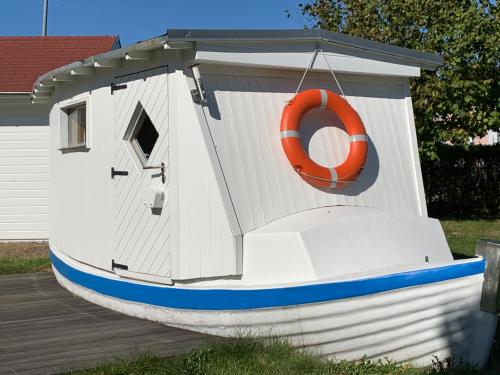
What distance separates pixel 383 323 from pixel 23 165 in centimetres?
959

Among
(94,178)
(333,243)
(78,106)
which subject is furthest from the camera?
(78,106)

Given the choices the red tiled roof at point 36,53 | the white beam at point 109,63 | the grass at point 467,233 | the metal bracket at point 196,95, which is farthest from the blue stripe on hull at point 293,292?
the red tiled roof at point 36,53

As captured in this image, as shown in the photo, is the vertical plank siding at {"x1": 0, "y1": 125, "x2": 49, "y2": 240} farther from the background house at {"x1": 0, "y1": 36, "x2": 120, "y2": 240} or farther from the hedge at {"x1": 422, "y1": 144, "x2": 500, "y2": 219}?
the hedge at {"x1": 422, "y1": 144, "x2": 500, "y2": 219}

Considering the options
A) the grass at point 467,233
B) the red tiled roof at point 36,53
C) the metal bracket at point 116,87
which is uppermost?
the red tiled roof at point 36,53

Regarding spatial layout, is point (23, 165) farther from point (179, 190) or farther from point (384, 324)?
point (384, 324)

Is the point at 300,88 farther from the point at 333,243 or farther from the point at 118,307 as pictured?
the point at 118,307

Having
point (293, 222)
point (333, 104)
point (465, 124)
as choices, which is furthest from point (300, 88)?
point (465, 124)

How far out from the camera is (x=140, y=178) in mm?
6016

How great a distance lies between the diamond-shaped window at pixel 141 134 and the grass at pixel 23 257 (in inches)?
158

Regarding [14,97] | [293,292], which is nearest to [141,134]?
[293,292]

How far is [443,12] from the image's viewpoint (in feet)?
44.1

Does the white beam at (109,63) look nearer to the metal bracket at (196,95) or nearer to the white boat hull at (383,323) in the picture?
the metal bracket at (196,95)

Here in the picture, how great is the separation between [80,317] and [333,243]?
263 centimetres

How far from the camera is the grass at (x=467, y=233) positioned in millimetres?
10781
